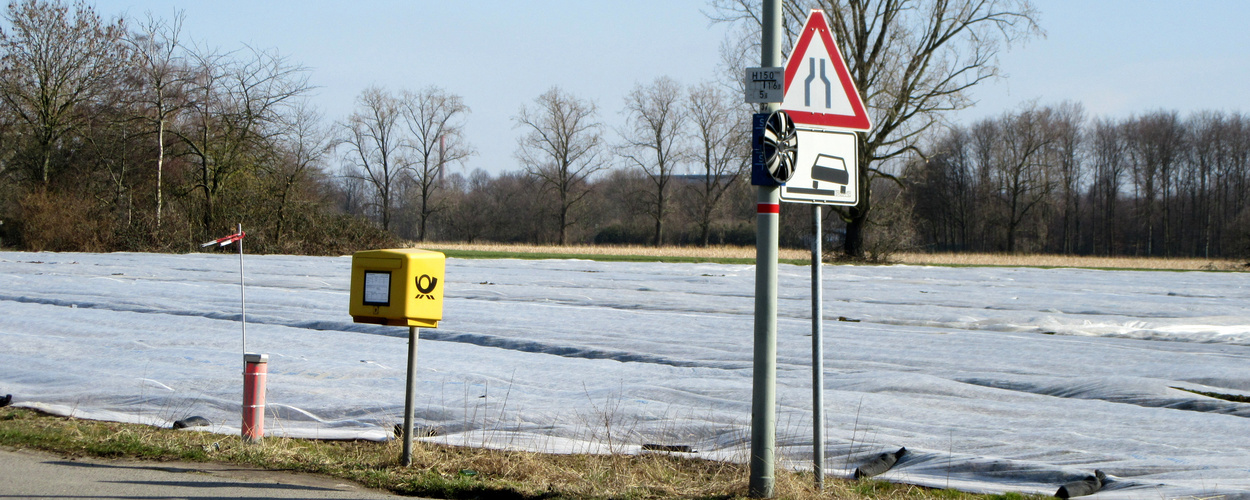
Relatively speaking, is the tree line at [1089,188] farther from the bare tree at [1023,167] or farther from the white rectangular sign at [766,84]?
the white rectangular sign at [766,84]

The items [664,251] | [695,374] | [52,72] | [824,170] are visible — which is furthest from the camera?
[664,251]

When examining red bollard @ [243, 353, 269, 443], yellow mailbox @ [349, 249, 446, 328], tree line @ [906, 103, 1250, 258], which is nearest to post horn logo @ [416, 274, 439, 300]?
yellow mailbox @ [349, 249, 446, 328]

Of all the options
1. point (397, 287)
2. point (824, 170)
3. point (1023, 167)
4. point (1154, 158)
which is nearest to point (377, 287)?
point (397, 287)

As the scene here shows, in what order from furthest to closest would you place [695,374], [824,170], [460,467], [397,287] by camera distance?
[695,374], [460,467], [397,287], [824,170]

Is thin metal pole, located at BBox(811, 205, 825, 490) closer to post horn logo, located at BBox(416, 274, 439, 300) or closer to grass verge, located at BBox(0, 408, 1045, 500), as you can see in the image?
grass verge, located at BBox(0, 408, 1045, 500)

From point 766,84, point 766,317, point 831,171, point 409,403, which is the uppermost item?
point 766,84

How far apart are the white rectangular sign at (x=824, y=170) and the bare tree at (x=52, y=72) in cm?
→ 3612

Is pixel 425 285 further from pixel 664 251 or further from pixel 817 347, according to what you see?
pixel 664 251

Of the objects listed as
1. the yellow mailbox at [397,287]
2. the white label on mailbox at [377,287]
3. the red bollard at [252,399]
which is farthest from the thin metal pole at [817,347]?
the red bollard at [252,399]

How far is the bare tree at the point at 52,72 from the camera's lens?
3306 centimetres

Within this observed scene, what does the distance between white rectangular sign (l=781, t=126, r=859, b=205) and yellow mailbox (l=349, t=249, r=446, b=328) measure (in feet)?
6.46

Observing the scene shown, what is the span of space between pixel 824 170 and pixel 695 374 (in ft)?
12.2

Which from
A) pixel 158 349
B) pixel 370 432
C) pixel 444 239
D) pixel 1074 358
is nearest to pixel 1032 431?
pixel 1074 358

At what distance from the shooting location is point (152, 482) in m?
4.64
